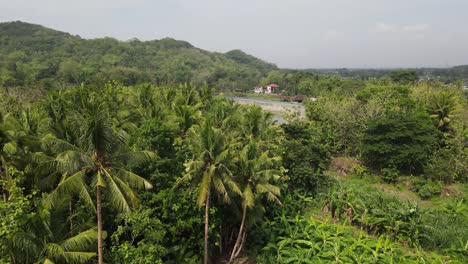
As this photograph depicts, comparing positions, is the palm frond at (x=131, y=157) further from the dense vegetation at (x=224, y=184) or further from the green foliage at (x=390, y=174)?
the green foliage at (x=390, y=174)

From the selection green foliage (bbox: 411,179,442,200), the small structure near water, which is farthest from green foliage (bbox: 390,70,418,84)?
green foliage (bbox: 411,179,442,200)

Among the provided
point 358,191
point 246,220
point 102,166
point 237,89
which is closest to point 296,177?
point 358,191

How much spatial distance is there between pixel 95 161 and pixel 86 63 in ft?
359

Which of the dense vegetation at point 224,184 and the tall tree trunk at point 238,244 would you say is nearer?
the dense vegetation at point 224,184

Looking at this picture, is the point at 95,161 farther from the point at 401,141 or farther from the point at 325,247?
the point at 401,141

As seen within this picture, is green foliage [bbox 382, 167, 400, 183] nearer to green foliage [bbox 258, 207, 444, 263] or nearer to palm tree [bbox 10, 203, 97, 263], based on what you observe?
green foliage [bbox 258, 207, 444, 263]

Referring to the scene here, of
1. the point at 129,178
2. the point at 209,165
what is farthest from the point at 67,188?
the point at 209,165

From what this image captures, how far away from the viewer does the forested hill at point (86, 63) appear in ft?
252

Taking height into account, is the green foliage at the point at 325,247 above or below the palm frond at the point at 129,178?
below

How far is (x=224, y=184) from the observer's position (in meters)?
14.8

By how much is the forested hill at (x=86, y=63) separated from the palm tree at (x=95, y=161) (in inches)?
2536

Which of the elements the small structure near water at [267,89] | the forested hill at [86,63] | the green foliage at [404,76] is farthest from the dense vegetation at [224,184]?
the small structure near water at [267,89]

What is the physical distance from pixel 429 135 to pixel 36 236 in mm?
30989

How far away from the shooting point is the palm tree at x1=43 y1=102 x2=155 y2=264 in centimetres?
1002
